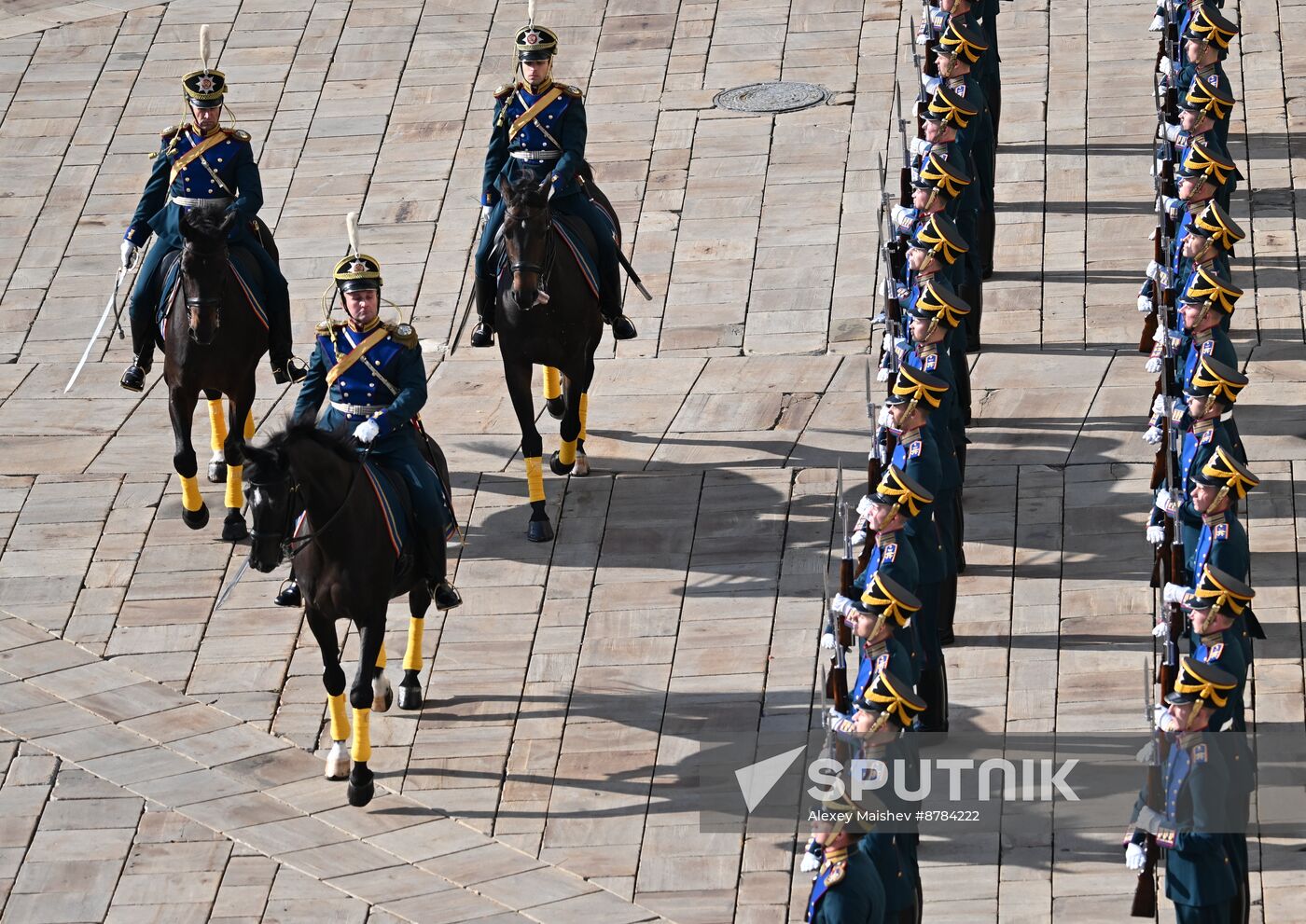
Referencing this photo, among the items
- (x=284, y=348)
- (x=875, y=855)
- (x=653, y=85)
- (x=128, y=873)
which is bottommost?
(x=128, y=873)

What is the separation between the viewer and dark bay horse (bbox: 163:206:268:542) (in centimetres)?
1975

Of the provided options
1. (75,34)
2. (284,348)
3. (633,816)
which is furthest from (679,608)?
(75,34)

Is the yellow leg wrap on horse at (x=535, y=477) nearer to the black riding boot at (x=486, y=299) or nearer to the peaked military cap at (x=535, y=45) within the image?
the black riding boot at (x=486, y=299)

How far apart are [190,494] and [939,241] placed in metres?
6.34

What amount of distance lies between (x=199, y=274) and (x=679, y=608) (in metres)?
4.42

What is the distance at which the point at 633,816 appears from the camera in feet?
56.8

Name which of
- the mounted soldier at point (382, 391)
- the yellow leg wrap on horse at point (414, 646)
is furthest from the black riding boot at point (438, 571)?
the yellow leg wrap on horse at point (414, 646)

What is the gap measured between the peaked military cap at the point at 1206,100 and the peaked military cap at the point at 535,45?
5404 mm

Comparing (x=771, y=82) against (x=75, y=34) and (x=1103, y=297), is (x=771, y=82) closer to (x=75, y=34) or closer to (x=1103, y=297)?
(x=1103, y=297)

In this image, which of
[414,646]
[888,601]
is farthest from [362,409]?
[888,601]

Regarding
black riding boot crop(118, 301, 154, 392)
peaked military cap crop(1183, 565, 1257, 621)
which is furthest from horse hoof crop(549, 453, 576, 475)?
peaked military cap crop(1183, 565, 1257, 621)

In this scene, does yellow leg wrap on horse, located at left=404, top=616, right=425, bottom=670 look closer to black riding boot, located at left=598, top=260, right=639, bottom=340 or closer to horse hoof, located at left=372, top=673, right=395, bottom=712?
horse hoof, located at left=372, top=673, right=395, bottom=712

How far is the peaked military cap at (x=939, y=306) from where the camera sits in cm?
1872

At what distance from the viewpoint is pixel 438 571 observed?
712 inches
